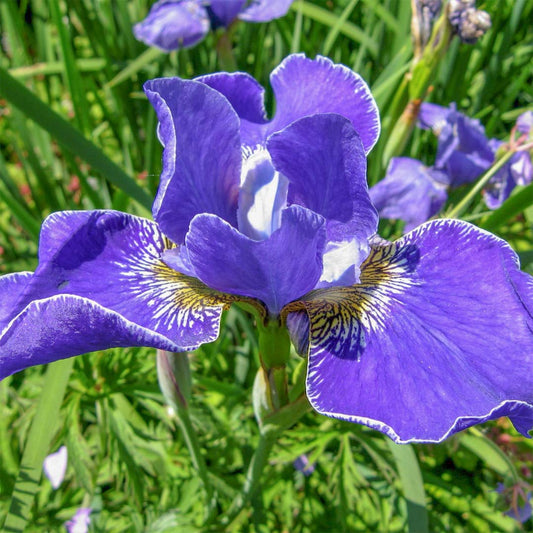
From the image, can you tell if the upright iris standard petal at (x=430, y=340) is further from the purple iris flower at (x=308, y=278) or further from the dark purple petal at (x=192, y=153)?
the dark purple petal at (x=192, y=153)

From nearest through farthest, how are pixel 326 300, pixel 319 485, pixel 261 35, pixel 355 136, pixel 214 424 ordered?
pixel 355 136 < pixel 326 300 < pixel 214 424 < pixel 319 485 < pixel 261 35

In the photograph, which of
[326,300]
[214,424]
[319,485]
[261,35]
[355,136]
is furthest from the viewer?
[261,35]

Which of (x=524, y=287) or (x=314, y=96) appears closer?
(x=524, y=287)

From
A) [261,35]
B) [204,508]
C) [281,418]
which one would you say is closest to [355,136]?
[281,418]

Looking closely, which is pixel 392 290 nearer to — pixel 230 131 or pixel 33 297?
pixel 230 131

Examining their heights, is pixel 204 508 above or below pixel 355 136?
below

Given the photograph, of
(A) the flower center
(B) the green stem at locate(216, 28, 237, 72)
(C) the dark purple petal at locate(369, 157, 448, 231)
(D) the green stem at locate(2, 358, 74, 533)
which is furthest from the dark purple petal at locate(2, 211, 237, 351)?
(B) the green stem at locate(216, 28, 237, 72)

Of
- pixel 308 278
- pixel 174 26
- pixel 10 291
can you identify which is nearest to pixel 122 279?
pixel 10 291
